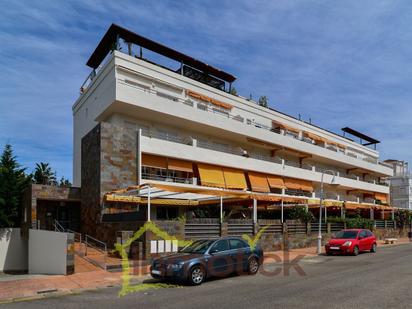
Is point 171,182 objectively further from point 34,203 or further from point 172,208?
point 34,203

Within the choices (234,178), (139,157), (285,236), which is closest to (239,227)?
(285,236)

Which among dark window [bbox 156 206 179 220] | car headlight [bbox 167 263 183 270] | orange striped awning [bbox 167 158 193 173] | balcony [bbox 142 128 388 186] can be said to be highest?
balcony [bbox 142 128 388 186]

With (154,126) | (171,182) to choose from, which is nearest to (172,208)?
(171,182)

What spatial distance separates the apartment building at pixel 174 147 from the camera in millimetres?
26078

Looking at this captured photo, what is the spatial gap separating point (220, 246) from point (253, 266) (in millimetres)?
1766

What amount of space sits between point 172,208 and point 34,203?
9405 millimetres

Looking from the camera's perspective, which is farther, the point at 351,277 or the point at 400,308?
the point at 351,277

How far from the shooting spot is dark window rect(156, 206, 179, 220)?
1179 inches

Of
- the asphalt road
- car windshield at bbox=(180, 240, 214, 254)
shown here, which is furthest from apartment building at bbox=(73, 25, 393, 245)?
the asphalt road

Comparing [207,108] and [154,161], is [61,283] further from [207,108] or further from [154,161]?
[207,108]

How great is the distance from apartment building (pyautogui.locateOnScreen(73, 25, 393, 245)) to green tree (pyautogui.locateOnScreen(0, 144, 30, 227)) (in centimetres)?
405

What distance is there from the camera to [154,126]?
1286 inches

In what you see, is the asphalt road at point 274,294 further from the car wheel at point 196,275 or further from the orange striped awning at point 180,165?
the orange striped awning at point 180,165

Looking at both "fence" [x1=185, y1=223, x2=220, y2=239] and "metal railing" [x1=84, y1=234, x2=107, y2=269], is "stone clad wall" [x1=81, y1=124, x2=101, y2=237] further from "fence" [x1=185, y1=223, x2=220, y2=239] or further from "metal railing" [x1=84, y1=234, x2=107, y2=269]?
"fence" [x1=185, y1=223, x2=220, y2=239]
